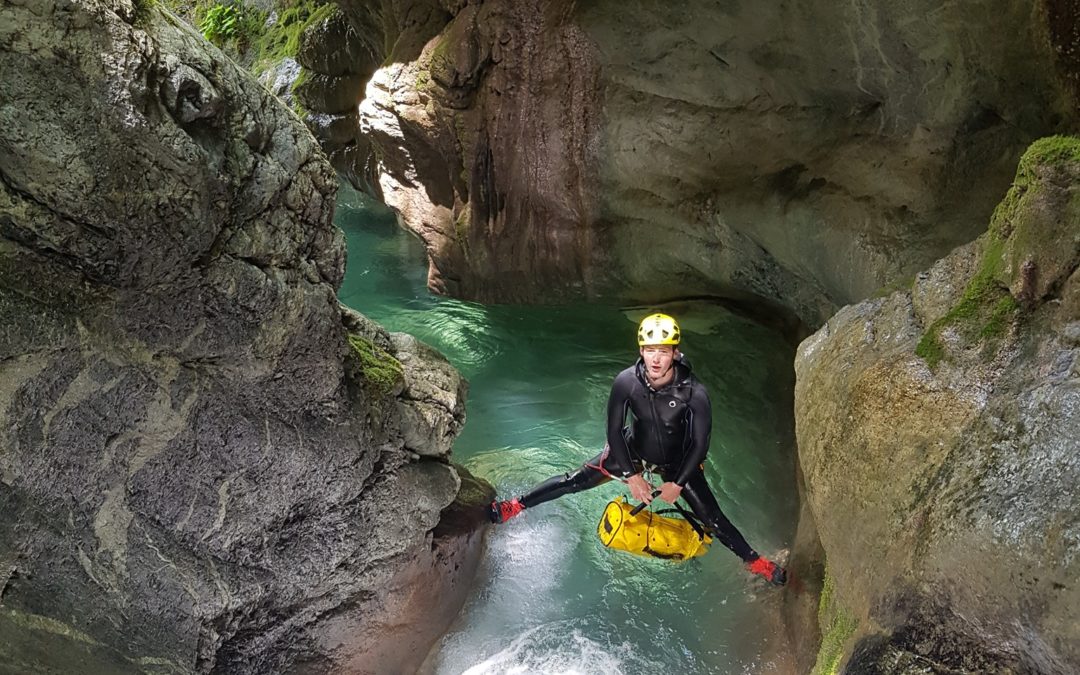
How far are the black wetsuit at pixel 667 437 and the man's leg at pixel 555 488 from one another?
0.01 metres

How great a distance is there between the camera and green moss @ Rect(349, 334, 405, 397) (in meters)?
4.44

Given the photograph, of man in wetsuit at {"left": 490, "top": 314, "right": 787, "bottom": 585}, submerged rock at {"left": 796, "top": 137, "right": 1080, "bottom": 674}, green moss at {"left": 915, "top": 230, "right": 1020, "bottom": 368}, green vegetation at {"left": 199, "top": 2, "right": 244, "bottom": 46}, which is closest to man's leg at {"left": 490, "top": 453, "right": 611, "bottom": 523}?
man in wetsuit at {"left": 490, "top": 314, "right": 787, "bottom": 585}

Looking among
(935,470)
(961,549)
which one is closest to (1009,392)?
(935,470)

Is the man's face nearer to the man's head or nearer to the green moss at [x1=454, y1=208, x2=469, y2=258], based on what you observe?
the man's head

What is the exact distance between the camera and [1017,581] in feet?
8.61

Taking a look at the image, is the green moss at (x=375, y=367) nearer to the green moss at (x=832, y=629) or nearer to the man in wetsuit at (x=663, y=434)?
the man in wetsuit at (x=663, y=434)

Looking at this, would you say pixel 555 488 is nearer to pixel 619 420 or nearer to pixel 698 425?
pixel 619 420

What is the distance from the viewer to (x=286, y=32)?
11719mm

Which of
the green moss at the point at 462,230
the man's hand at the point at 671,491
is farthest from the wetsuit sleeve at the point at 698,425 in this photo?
the green moss at the point at 462,230

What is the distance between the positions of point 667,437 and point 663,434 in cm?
4

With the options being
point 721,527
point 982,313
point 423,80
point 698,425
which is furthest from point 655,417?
point 423,80

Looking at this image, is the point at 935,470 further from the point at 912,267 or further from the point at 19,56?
the point at 19,56

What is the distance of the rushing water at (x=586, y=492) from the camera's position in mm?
4988

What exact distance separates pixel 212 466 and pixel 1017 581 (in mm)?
3630
